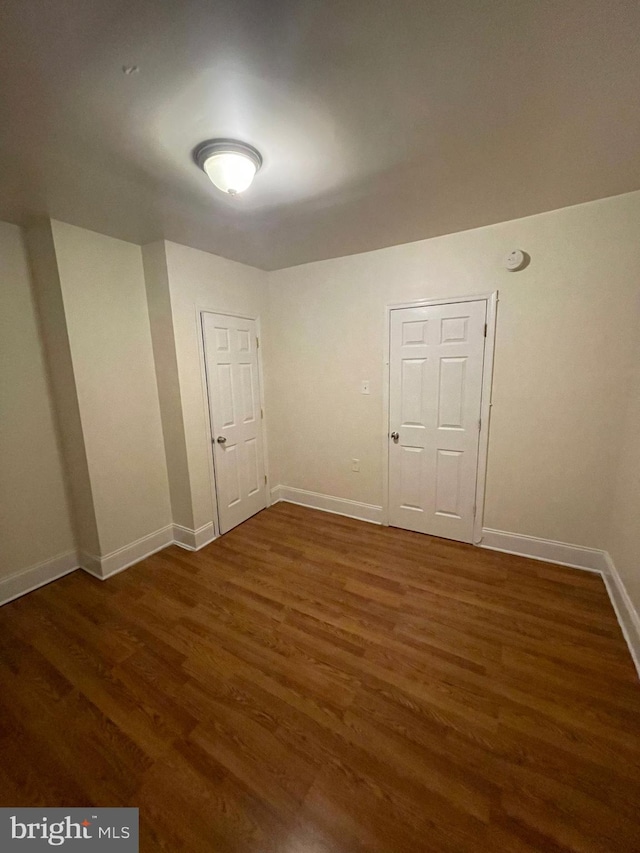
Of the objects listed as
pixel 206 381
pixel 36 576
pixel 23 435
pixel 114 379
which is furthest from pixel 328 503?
pixel 23 435

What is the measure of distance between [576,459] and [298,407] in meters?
2.41

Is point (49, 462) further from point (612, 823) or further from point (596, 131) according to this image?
point (596, 131)

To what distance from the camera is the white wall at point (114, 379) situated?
2.14 meters

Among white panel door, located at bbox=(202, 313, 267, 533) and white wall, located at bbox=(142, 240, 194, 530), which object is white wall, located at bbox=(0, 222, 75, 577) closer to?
white wall, located at bbox=(142, 240, 194, 530)

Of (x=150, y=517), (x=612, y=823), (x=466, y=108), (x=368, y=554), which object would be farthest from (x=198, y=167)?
(x=612, y=823)

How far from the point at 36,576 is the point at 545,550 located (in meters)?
3.78

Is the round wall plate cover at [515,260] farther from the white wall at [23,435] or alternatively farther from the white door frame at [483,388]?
the white wall at [23,435]

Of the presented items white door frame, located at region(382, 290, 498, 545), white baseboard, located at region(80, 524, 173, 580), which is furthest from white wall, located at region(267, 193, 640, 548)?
white baseboard, located at region(80, 524, 173, 580)

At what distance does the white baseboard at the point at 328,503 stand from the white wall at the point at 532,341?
113mm

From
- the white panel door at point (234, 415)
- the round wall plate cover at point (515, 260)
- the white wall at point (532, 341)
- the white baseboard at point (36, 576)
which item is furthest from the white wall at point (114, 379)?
the round wall plate cover at point (515, 260)

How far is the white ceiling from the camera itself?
0.90 metres

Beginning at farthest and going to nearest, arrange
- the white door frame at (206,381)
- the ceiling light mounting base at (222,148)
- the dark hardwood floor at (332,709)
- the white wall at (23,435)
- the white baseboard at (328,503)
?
1. the white baseboard at (328,503)
2. the white door frame at (206,381)
3. the white wall at (23,435)
4. the ceiling light mounting base at (222,148)
5. the dark hardwood floor at (332,709)

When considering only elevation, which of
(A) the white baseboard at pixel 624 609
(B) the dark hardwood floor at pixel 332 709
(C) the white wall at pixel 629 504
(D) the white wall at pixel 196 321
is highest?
(D) the white wall at pixel 196 321

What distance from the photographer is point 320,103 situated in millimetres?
1203
